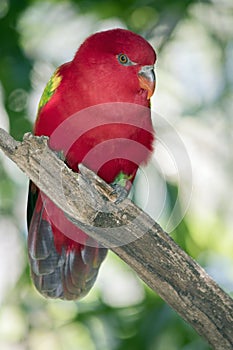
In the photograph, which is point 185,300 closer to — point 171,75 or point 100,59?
point 100,59

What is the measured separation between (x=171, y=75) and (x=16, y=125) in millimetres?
1147

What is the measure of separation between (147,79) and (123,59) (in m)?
0.15

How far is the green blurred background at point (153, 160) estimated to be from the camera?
4266 millimetres

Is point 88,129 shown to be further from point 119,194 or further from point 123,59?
point 119,194

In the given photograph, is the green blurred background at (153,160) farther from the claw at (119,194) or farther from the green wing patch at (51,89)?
the claw at (119,194)

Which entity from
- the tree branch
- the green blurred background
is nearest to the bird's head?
the green blurred background

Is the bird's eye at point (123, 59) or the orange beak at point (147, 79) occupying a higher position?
the bird's eye at point (123, 59)

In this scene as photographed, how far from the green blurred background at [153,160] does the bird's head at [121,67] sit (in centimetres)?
53

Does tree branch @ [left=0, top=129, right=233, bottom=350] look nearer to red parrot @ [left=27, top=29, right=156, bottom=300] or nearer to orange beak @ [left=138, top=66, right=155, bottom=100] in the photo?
red parrot @ [left=27, top=29, right=156, bottom=300]

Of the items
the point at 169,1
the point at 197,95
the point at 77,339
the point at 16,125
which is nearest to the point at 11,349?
the point at 77,339

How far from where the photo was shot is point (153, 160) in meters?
4.38

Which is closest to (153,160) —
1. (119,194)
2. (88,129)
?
(88,129)

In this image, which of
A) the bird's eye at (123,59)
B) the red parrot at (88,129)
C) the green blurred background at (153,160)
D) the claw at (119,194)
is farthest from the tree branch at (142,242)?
the green blurred background at (153,160)

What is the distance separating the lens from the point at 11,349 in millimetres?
4746
